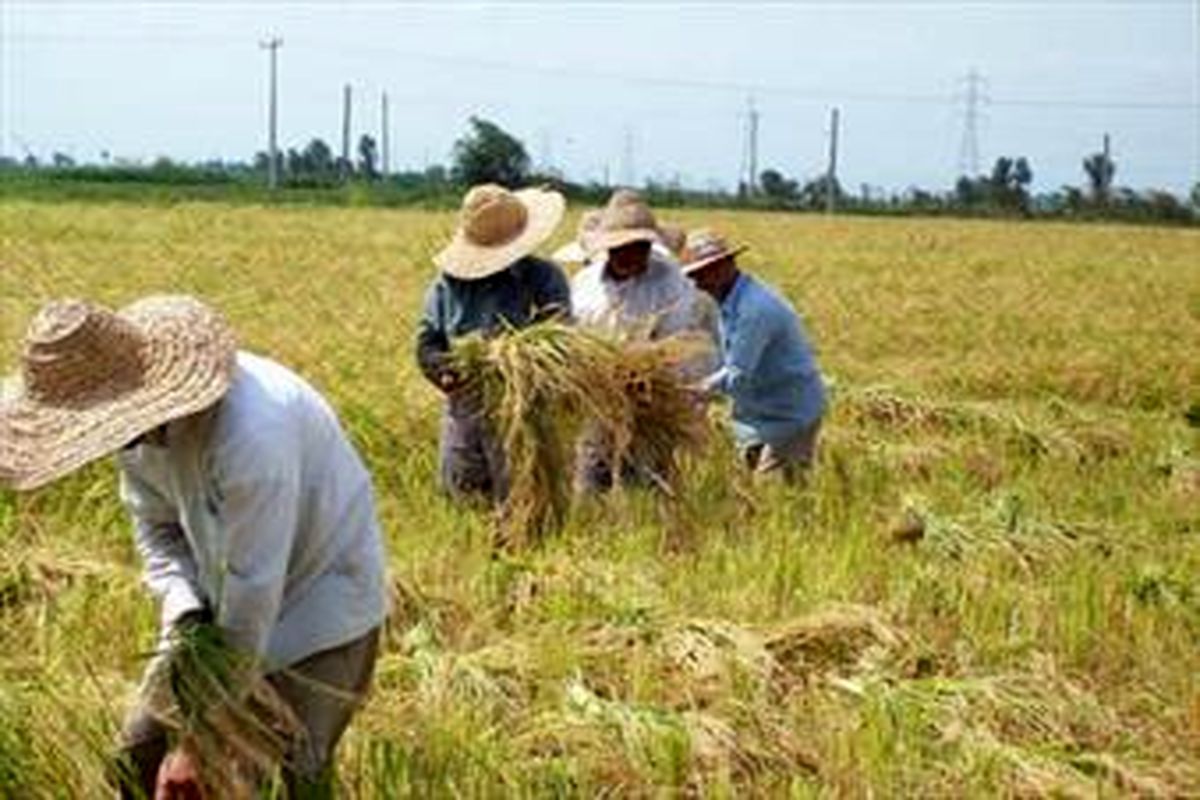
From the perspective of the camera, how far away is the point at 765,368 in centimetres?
711

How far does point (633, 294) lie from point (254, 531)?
3.63 meters

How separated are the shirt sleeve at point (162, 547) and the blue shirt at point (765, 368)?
3667mm

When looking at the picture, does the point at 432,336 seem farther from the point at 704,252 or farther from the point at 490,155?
the point at 490,155

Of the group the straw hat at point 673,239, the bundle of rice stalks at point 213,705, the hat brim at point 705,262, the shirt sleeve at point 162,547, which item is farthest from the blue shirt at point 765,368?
the bundle of rice stalks at point 213,705

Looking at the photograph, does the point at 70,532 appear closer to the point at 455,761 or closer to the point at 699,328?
the point at 699,328

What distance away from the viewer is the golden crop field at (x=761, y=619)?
3.99 m

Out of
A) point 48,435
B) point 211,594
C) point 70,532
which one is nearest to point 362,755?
point 211,594

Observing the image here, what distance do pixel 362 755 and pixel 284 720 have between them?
567 mm

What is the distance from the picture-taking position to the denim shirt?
6270mm

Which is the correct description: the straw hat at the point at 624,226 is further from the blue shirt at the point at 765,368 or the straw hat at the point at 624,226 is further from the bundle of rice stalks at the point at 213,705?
the bundle of rice stalks at the point at 213,705

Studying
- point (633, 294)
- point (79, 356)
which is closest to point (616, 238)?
point (633, 294)

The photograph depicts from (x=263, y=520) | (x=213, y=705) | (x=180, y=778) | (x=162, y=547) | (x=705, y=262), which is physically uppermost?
(x=705, y=262)

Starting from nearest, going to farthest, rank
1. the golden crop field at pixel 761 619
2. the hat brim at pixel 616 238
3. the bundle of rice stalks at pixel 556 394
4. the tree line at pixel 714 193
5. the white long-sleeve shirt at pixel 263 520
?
1. the white long-sleeve shirt at pixel 263 520
2. the golden crop field at pixel 761 619
3. the bundle of rice stalks at pixel 556 394
4. the hat brim at pixel 616 238
5. the tree line at pixel 714 193

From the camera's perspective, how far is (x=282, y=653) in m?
3.51
